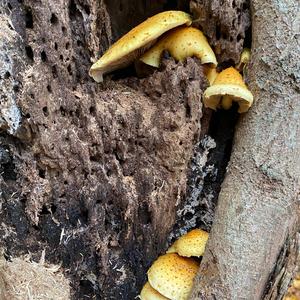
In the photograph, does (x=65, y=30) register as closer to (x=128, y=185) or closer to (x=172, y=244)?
(x=128, y=185)

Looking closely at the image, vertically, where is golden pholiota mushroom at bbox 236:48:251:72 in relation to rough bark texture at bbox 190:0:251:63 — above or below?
below

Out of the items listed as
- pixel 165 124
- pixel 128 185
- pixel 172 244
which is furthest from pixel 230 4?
pixel 172 244

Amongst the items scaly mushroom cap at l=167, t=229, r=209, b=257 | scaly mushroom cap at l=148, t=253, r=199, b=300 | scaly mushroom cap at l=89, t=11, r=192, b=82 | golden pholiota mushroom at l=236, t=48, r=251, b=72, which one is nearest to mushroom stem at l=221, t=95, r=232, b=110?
golden pholiota mushroom at l=236, t=48, r=251, b=72

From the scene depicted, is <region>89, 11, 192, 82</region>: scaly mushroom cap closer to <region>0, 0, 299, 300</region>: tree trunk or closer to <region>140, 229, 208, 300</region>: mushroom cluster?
<region>0, 0, 299, 300</region>: tree trunk

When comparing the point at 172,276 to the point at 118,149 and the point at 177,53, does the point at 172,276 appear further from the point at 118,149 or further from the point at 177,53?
the point at 177,53

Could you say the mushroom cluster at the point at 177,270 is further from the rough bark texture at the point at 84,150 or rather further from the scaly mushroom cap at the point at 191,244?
the rough bark texture at the point at 84,150

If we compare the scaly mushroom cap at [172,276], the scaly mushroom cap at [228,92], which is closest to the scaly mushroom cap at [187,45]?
the scaly mushroom cap at [228,92]
